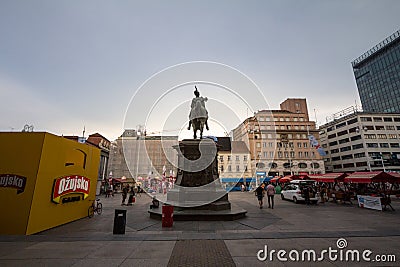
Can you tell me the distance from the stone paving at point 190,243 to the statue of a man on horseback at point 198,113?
653 centimetres

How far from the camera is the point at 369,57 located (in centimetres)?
9969

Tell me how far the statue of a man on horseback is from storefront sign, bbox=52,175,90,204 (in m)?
7.71

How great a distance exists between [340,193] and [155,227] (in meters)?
19.1

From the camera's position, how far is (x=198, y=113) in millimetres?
14258

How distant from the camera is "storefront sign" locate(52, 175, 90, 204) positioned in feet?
34.2

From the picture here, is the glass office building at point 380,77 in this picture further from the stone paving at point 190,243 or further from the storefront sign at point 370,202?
the stone paving at point 190,243

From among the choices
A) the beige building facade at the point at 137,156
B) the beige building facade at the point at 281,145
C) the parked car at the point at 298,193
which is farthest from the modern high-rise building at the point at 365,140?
the beige building facade at the point at 137,156

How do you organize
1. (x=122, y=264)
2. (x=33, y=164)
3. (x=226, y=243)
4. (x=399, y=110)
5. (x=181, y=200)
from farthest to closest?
(x=399, y=110) < (x=181, y=200) < (x=33, y=164) < (x=226, y=243) < (x=122, y=264)

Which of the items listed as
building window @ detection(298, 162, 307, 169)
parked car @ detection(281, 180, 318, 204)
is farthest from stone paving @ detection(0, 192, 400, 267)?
building window @ detection(298, 162, 307, 169)

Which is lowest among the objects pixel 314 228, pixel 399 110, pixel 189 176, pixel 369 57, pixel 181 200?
pixel 314 228

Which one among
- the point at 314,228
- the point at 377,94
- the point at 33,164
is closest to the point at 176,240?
the point at 314,228

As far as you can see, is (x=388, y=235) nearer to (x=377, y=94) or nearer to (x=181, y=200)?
(x=181, y=200)

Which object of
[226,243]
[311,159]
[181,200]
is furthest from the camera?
[311,159]

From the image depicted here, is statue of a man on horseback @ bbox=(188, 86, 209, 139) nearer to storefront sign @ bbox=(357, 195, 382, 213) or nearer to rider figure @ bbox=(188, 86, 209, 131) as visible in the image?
rider figure @ bbox=(188, 86, 209, 131)
